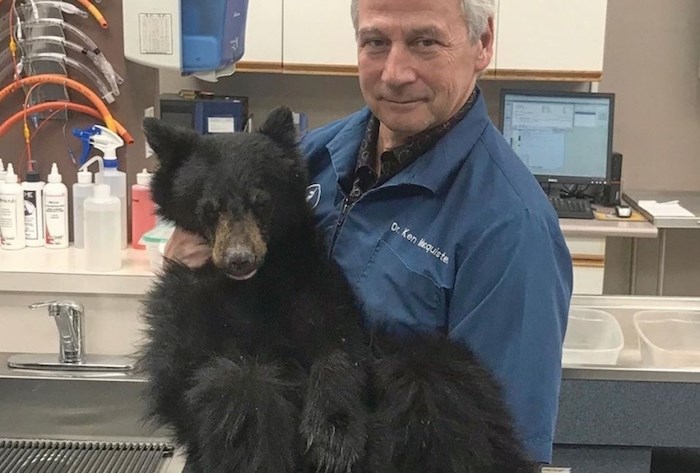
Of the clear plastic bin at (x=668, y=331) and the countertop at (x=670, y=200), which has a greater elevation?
the countertop at (x=670, y=200)

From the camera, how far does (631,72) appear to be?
14.8ft

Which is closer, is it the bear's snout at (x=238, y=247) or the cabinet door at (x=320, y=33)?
the bear's snout at (x=238, y=247)

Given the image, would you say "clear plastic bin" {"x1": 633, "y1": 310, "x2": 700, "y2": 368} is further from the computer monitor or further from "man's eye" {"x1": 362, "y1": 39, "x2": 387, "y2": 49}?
the computer monitor

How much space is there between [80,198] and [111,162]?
12 centimetres

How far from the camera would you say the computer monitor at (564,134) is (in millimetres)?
4082

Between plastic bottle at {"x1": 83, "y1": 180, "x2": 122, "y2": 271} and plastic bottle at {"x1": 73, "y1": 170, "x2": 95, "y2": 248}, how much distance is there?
0.26 feet

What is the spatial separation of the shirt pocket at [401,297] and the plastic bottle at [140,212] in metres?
1.12

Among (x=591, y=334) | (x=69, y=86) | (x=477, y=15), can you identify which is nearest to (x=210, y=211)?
(x=477, y=15)

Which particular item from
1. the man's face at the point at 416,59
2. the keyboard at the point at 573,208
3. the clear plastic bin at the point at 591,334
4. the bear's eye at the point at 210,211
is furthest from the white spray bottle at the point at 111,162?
the keyboard at the point at 573,208

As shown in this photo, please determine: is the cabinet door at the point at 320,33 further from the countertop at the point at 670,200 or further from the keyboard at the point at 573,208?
the countertop at the point at 670,200

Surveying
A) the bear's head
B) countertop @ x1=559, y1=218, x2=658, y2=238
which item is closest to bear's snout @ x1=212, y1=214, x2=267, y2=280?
the bear's head

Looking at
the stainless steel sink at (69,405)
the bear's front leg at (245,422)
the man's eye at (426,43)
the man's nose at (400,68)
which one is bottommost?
the stainless steel sink at (69,405)

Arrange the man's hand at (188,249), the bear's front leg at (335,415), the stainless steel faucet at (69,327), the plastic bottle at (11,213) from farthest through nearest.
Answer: the plastic bottle at (11,213) < the stainless steel faucet at (69,327) < the man's hand at (188,249) < the bear's front leg at (335,415)

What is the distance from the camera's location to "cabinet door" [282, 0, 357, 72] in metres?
4.15
